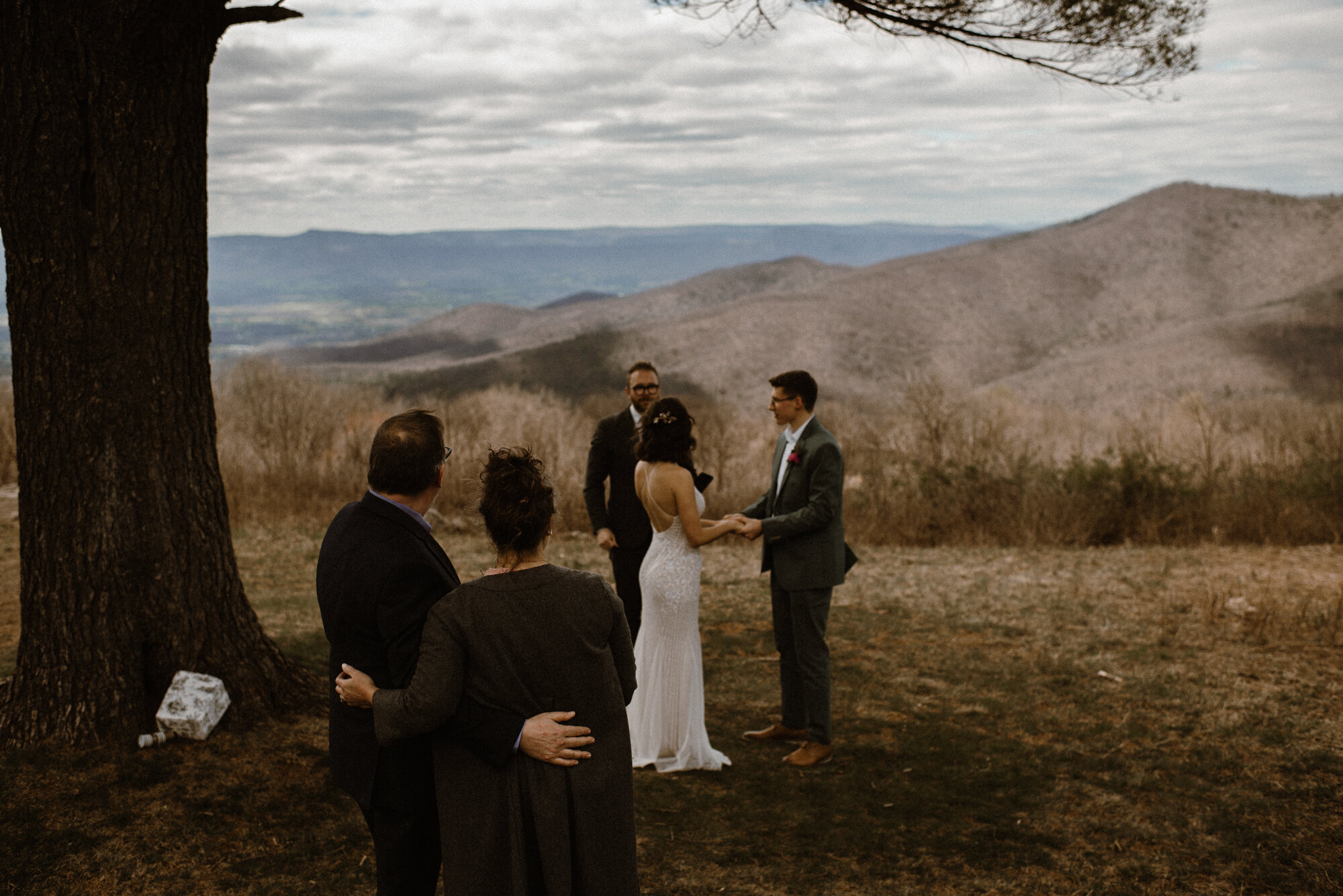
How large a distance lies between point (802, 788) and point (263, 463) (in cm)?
1838

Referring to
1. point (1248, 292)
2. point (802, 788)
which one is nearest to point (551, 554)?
point (802, 788)

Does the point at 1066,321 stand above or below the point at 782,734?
above

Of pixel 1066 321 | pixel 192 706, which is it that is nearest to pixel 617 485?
pixel 192 706

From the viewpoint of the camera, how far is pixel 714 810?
4.81m

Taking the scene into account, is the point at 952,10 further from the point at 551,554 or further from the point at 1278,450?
the point at 1278,450

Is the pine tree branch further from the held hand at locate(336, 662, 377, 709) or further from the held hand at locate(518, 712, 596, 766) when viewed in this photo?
the held hand at locate(518, 712, 596, 766)

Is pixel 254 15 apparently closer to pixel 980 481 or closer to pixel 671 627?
pixel 671 627

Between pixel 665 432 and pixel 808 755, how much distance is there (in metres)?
1.90

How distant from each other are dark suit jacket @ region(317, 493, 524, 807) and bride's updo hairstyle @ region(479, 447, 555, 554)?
0.57 ft

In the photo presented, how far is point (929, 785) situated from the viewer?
205 inches

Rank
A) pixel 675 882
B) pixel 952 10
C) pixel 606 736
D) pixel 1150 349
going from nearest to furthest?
1. pixel 606 736
2. pixel 675 882
3. pixel 952 10
4. pixel 1150 349

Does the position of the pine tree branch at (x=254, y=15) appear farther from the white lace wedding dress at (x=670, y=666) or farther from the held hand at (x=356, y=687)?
the held hand at (x=356, y=687)

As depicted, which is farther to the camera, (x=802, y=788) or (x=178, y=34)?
(x=802, y=788)

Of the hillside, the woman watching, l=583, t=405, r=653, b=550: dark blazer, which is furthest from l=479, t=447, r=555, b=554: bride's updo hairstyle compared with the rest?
the hillside
